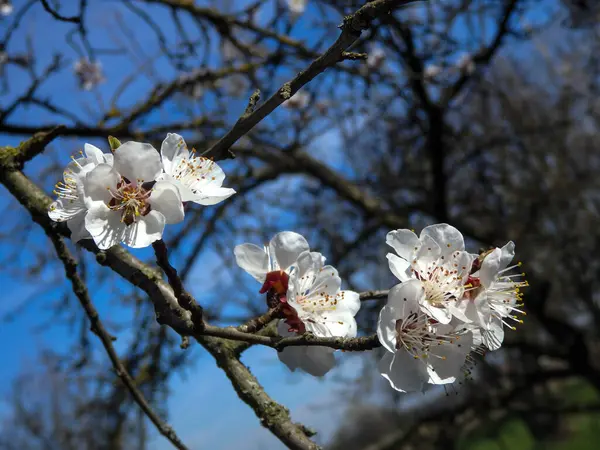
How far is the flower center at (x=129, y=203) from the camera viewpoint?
0.94 meters

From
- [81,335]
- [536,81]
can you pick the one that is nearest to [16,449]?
[81,335]

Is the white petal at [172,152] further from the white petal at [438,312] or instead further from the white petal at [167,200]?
the white petal at [438,312]

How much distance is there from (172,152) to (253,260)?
11.5 inches

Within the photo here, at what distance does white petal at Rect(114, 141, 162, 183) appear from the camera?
0.91 m

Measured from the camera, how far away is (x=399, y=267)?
3.38ft

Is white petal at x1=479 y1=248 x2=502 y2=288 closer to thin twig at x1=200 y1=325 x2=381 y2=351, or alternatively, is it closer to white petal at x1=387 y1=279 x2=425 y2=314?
white petal at x1=387 y1=279 x2=425 y2=314

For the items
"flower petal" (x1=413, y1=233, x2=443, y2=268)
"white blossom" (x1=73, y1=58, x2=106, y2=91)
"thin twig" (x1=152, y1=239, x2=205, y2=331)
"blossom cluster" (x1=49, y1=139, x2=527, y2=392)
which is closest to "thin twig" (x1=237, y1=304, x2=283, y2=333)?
"blossom cluster" (x1=49, y1=139, x2=527, y2=392)

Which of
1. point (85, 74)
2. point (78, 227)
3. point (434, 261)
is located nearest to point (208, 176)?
point (78, 227)

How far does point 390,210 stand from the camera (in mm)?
4613

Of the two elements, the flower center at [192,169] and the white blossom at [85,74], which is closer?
the flower center at [192,169]

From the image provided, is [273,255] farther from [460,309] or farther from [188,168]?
[460,309]

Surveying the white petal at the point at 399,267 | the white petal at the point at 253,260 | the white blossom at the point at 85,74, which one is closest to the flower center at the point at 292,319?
the white petal at the point at 253,260

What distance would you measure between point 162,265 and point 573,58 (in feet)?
36.8

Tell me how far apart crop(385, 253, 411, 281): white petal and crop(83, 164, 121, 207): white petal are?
55 cm
